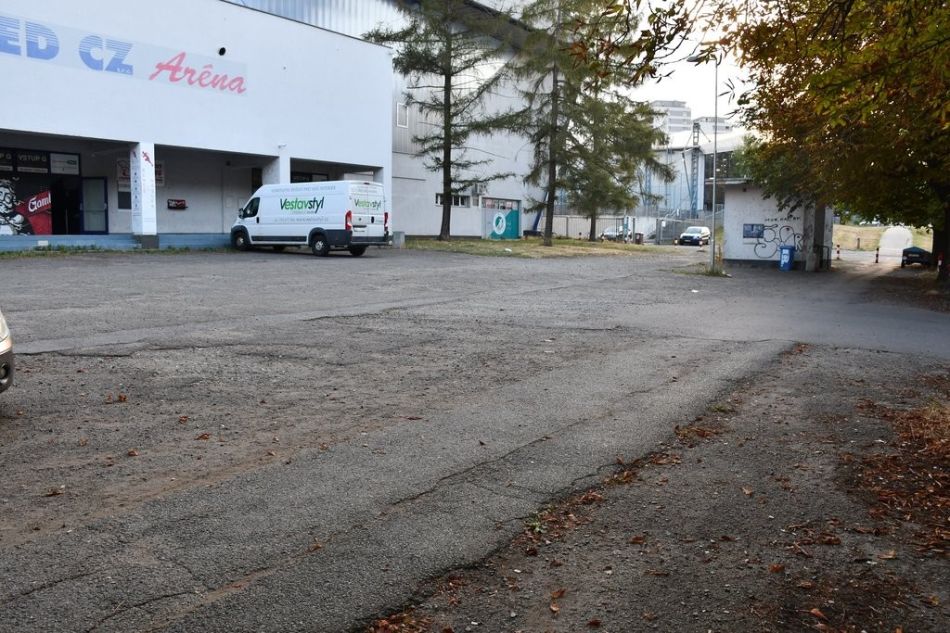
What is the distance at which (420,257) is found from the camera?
30.6 metres

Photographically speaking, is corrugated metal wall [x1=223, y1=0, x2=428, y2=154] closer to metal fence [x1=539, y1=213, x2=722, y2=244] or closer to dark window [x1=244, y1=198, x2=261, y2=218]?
dark window [x1=244, y1=198, x2=261, y2=218]

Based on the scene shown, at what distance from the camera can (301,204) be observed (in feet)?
95.0

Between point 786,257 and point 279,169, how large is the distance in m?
21.4

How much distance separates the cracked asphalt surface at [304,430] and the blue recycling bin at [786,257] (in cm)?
1746

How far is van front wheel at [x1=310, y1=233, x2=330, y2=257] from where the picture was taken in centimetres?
2838

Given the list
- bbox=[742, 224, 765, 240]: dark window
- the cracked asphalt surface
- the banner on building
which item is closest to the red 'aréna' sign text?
the banner on building

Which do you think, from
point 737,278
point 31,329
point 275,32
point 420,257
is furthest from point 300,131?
point 31,329

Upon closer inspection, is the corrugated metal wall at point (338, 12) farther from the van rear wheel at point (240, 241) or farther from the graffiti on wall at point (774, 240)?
the graffiti on wall at point (774, 240)

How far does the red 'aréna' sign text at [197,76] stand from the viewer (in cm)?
2941

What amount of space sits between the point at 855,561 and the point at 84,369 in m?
7.35

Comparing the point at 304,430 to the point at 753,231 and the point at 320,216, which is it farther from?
the point at 753,231

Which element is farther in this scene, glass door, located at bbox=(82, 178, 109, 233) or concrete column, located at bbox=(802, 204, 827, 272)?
concrete column, located at bbox=(802, 204, 827, 272)

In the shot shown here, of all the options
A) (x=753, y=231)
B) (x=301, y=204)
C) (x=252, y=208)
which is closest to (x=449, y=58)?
(x=252, y=208)

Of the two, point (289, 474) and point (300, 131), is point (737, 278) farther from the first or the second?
point (289, 474)
